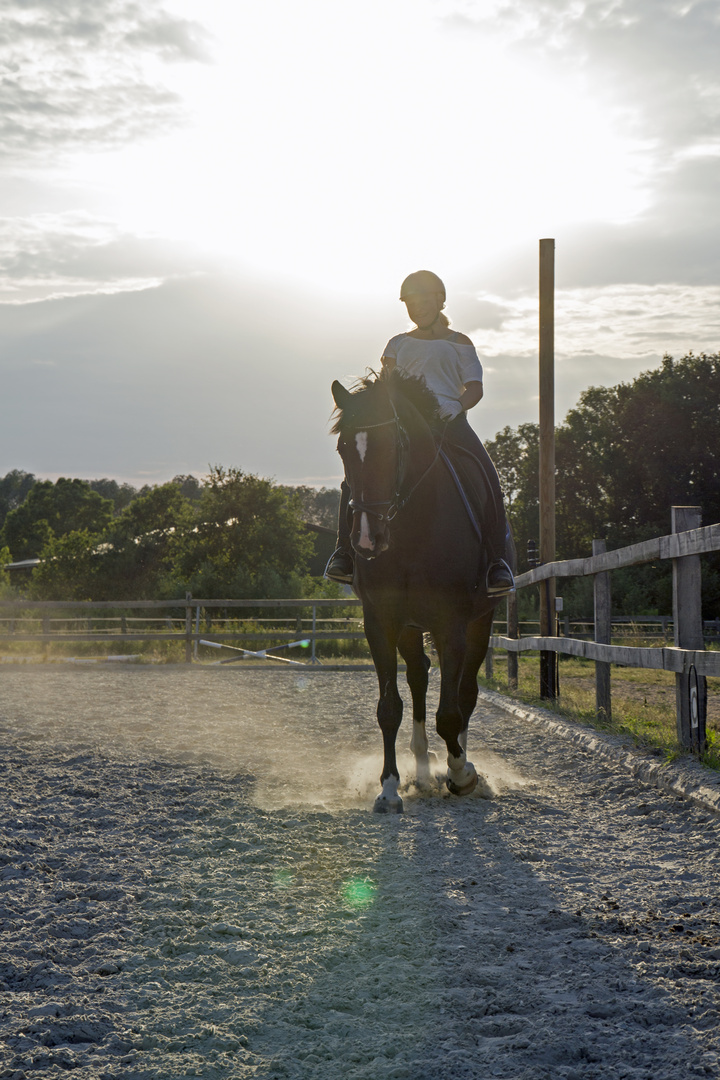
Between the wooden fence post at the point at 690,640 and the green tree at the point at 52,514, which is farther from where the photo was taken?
the green tree at the point at 52,514

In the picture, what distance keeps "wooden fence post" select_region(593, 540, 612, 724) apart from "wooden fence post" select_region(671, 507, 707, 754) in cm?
175

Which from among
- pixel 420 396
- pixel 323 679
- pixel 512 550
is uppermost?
pixel 420 396

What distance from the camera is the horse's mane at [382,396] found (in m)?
4.33

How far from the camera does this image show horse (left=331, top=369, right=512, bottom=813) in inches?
168

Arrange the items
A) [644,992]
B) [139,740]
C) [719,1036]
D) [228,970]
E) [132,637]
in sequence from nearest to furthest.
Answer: [719,1036] < [644,992] < [228,970] < [139,740] < [132,637]

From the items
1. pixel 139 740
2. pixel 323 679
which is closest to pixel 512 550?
pixel 139 740

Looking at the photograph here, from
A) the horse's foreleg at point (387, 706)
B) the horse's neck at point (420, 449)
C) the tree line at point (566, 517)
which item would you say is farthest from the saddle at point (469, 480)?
the tree line at point (566, 517)

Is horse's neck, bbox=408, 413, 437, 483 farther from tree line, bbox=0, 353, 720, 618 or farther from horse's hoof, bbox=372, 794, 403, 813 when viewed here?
tree line, bbox=0, 353, 720, 618

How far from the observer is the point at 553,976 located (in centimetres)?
235

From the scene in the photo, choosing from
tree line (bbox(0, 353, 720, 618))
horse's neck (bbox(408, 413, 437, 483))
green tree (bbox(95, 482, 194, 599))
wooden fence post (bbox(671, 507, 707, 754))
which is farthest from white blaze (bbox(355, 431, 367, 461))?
green tree (bbox(95, 482, 194, 599))

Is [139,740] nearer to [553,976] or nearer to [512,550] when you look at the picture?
[512,550]

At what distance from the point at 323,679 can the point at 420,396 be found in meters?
10.5

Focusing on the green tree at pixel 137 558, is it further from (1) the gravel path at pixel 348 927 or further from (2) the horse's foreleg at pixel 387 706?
(1) the gravel path at pixel 348 927

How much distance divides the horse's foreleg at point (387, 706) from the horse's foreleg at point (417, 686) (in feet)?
1.95
